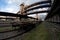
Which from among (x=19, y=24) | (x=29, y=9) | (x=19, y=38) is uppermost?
(x=29, y=9)

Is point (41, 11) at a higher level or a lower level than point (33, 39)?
higher

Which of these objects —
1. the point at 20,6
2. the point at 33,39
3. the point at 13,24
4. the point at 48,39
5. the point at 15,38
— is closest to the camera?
the point at 48,39

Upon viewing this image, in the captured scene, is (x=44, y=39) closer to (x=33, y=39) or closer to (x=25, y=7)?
(x=33, y=39)

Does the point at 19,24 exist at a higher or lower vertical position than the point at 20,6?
lower

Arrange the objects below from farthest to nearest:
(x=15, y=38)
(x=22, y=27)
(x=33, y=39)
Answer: (x=22, y=27), (x=15, y=38), (x=33, y=39)

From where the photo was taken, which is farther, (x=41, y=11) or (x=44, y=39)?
(x=41, y=11)

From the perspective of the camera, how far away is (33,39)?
2160 mm

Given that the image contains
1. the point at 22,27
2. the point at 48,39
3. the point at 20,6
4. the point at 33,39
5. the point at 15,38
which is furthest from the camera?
the point at 20,6

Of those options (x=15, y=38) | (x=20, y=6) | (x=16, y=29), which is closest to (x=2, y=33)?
(x=15, y=38)

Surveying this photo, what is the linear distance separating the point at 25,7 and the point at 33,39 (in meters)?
6.85

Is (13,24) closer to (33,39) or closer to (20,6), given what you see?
(33,39)

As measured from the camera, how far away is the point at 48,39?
1886 millimetres

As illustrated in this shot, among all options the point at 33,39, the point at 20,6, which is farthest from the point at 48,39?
the point at 20,6

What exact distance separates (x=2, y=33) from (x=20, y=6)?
6246 millimetres
